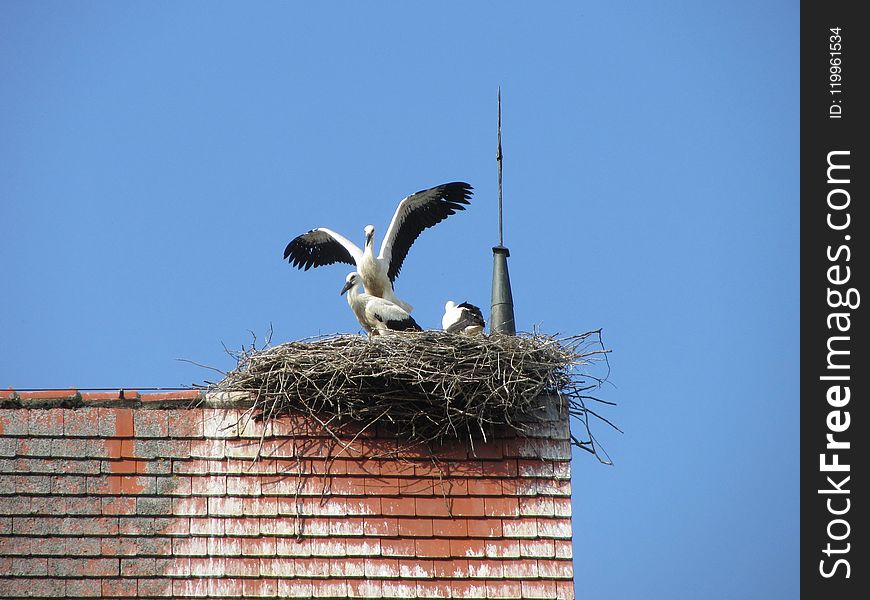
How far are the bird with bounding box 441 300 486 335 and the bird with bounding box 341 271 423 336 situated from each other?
14.6 inches

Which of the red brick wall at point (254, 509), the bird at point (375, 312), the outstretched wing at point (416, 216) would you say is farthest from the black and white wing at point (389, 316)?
the red brick wall at point (254, 509)

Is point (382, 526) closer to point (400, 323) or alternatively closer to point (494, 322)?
point (494, 322)

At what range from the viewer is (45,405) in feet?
24.7

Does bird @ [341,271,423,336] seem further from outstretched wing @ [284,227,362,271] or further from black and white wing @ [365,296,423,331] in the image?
outstretched wing @ [284,227,362,271]

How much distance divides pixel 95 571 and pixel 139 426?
2.81ft

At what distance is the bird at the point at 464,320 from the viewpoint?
32.9 feet

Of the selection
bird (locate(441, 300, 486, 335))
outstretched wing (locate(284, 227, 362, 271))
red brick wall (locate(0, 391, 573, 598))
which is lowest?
red brick wall (locate(0, 391, 573, 598))

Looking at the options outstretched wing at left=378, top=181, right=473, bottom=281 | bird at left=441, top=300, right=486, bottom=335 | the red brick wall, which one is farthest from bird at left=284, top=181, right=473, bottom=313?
the red brick wall

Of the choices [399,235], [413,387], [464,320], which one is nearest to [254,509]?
[413,387]

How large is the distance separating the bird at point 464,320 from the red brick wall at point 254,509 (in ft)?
7.91

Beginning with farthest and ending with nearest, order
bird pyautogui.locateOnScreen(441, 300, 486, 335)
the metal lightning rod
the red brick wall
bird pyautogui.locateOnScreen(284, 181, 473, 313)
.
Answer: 1. bird pyautogui.locateOnScreen(284, 181, 473, 313)
2. bird pyautogui.locateOnScreen(441, 300, 486, 335)
3. the metal lightning rod
4. the red brick wall

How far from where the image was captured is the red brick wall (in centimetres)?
704

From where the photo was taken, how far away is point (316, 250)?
12547mm

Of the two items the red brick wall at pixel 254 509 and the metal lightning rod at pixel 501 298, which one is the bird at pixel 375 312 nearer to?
the metal lightning rod at pixel 501 298
